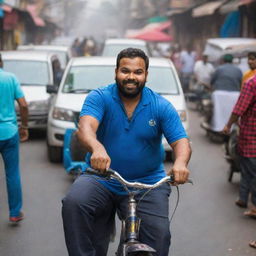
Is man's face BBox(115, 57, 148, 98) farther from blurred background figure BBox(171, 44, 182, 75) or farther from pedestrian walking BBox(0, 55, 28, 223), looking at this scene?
blurred background figure BBox(171, 44, 182, 75)

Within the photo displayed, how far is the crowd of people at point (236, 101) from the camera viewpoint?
637 cm

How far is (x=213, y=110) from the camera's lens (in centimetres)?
1158

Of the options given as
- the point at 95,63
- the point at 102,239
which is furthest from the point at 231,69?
the point at 102,239

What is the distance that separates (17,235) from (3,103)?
4.12 ft

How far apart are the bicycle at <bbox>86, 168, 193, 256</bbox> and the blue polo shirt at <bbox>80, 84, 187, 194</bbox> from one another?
0.22m

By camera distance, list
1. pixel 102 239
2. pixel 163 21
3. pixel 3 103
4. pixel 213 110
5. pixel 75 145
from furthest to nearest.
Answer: pixel 163 21
pixel 213 110
pixel 75 145
pixel 3 103
pixel 102 239

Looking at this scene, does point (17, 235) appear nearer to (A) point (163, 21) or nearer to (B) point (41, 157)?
(B) point (41, 157)

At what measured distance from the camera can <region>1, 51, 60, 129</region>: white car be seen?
11.2 metres

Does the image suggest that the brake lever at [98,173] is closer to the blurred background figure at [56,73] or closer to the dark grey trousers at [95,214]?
the dark grey trousers at [95,214]

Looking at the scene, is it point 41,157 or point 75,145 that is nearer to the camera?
point 75,145

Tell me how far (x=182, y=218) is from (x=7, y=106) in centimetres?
220

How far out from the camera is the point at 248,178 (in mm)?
6668

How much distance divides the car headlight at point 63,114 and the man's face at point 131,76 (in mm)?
5416

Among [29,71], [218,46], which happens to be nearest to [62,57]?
[218,46]
